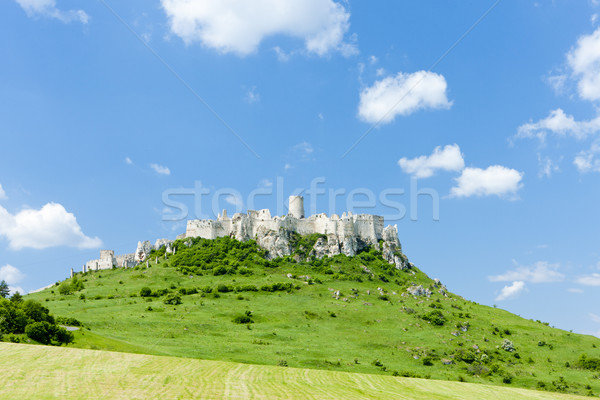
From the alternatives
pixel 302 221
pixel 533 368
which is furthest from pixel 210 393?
pixel 302 221

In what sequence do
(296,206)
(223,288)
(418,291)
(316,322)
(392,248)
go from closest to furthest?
(316,322), (223,288), (418,291), (392,248), (296,206)

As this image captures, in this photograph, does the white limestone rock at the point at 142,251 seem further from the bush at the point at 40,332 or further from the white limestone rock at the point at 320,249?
the bush at the point at 40,332

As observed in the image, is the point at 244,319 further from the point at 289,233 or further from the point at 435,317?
the point at 289,233

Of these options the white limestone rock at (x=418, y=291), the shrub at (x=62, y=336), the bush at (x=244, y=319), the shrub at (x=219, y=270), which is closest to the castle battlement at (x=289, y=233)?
the shrub at (x=219, y=270)

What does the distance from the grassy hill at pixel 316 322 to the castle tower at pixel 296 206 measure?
2359cm

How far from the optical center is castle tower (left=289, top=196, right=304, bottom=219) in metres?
161

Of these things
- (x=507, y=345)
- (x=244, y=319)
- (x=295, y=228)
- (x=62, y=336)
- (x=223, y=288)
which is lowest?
(x=62, y=336)

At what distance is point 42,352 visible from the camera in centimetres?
3441

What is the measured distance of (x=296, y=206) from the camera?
161625 mm

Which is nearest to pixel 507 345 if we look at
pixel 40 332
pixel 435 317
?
pixel 435 317

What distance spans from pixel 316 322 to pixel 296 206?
76.3m

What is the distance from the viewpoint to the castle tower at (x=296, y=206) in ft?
527

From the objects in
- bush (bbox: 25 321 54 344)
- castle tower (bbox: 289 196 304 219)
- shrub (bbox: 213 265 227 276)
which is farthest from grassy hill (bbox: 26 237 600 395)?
castle tower (bbox: 289 196 304 219)

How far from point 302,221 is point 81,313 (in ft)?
265
